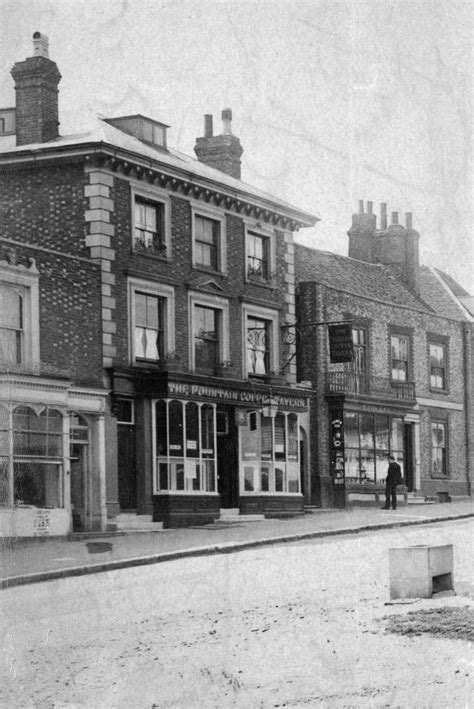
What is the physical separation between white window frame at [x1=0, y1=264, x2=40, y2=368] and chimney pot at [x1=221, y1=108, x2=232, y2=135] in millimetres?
12358

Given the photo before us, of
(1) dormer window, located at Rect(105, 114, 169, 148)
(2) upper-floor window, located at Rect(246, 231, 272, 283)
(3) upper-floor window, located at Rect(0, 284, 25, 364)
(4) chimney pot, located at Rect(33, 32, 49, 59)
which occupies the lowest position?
(3) upper-floor window, located at Rect(0, 284, 25, 364)

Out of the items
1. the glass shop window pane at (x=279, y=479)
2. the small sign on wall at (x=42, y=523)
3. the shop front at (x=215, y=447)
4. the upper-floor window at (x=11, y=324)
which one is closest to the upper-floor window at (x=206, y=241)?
the shop front at (x=215, y=447)

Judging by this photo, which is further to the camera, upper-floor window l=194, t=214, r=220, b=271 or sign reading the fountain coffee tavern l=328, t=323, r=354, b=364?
sign reading the fountain coffee tavern l=328, t=323, r=354, b=364

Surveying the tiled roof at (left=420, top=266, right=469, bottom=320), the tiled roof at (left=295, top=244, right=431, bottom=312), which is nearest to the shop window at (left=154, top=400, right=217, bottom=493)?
the tiled roof at (left=295, top=244, right=431, bottom=312)

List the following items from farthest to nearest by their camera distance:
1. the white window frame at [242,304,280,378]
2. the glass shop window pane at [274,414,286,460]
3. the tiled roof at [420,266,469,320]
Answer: the tiled roof at [420,266,469,320] → the glass shop window pane at [274,414,286,460] → the white window frame at [242,304,280,378]

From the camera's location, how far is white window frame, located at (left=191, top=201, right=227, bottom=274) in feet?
96.5

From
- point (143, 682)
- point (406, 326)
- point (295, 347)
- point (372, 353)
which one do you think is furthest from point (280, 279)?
point (143, 682)

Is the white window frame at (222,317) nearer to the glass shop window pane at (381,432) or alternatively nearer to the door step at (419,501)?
the glass shop window pane at (381,432)

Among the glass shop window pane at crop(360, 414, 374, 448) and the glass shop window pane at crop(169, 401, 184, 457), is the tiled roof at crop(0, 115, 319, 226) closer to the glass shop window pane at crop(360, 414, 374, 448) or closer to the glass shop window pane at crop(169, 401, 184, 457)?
the glass shop window pane at crop(169, 401, 184, 457)

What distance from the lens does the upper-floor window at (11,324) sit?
23.1m

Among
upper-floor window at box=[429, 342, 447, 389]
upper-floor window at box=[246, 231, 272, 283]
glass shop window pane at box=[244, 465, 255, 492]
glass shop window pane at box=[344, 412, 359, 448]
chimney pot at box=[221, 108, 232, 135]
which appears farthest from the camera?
upper-floor window at box=[429, 342, 447, 389]

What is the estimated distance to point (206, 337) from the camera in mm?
29719

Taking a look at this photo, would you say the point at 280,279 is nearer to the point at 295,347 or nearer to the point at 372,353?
the point at 295,347

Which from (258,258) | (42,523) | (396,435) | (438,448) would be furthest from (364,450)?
(42,523)
